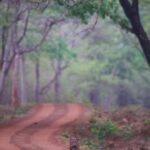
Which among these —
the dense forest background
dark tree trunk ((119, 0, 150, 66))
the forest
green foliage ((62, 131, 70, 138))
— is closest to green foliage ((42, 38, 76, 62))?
the forest

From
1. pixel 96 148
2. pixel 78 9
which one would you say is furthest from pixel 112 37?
pixel 96 148

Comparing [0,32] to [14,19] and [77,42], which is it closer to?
[14,19]

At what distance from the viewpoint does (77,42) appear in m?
54.8

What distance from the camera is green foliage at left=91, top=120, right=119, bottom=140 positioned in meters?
20.1

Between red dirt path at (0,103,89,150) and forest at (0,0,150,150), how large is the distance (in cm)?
8

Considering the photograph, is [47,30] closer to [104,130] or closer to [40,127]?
[40,127]

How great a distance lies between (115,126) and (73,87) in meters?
38.7

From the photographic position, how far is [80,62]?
179 ft

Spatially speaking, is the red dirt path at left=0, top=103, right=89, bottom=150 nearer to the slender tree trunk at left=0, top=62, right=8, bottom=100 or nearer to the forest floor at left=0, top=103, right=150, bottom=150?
the forest floor at left=0, top=103, right=150, bottom=150

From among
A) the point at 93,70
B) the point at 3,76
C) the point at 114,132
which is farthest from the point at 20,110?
the point at 93,70

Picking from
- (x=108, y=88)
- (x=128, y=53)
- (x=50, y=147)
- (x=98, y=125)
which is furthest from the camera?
(x=108, y=88)

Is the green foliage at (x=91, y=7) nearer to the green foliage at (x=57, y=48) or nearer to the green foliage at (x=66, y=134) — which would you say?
the green foliage at (x=66, y=134)

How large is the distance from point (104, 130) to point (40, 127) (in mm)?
3424

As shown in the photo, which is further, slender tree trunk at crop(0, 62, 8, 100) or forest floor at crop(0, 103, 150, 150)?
slender tree trunk at crop(0, 62, 8, 100)
